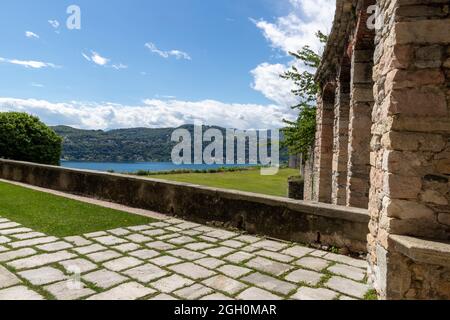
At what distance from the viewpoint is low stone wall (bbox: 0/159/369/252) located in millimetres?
4766

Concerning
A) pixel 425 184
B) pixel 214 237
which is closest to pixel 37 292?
pixel 214 237

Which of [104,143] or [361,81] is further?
[104,143]

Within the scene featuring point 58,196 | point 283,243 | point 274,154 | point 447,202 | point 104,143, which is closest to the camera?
point 447,202

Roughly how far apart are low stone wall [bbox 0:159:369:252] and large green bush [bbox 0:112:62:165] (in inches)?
240

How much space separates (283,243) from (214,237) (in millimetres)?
1023

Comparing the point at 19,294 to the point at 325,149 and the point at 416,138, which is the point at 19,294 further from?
the point at 325,149

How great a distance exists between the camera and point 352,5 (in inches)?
215

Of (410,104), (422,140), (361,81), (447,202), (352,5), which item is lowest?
(447,202)

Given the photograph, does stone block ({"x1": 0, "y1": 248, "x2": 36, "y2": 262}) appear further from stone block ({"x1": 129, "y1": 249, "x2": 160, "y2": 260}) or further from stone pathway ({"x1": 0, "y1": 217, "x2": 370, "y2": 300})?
stone block ({"x1": 129, "y1": 249, "x2": 160, "y2": 260})

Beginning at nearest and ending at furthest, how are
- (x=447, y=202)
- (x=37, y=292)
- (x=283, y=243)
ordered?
(x=447, y=202), (x=37, y=292), (x=283, y=243)

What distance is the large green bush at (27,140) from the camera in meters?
13.6

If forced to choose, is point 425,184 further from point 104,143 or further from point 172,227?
point 104,143

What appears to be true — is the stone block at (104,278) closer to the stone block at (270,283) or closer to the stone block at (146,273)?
the stone block at (146,273)

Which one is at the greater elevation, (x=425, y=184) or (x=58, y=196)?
(x=425, y=184)
